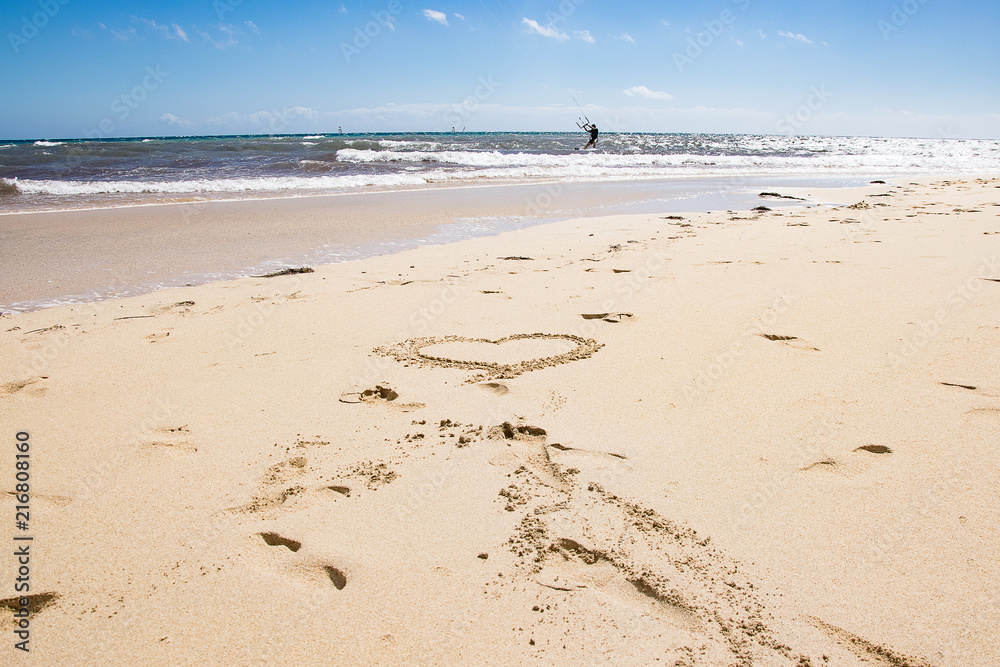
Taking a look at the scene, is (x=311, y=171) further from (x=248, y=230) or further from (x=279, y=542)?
(x=279, y=542)

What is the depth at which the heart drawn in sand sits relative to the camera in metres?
3.17

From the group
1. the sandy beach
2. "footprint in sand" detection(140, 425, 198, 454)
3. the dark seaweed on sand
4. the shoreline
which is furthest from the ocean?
"footprint in sand" detection(140, 425, 198, 454)

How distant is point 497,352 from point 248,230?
5855 millimetres

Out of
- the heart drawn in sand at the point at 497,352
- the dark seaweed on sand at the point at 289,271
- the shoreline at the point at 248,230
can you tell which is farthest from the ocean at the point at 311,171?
the heart drawn in sand at the point at 497,352

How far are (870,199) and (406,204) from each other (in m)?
8.64

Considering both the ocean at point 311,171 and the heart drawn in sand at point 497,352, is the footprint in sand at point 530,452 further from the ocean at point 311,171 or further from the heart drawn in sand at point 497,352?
the ocean at point 311,171

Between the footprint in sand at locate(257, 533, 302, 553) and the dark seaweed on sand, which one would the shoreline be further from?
the footprint in sand at locate(257, 533, 302, 553)

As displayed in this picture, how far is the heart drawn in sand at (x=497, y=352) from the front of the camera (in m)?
3.17

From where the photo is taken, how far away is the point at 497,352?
3369 millimetres

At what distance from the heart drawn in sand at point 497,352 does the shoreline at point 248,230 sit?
9.52 feet

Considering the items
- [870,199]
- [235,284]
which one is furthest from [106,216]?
[870,199]

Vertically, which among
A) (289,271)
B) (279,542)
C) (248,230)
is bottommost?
(279,542)

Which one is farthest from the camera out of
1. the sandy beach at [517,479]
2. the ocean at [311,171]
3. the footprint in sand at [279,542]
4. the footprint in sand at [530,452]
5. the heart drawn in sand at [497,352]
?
the ocean at [311,171]

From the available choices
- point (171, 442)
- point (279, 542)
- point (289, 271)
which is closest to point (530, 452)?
point (279, 542)
